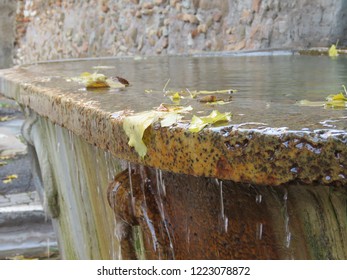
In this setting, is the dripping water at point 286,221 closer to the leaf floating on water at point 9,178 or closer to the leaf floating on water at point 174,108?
the leaf floating on water at point 174,108

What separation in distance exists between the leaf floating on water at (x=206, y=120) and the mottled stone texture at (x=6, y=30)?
10.3 meters

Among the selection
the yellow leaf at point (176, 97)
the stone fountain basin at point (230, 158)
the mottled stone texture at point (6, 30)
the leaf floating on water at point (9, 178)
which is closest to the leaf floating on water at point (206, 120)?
the stone fountain basin at point (230, 158)

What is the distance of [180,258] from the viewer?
4.43 ft

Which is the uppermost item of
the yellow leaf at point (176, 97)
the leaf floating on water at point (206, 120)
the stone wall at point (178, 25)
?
the leaf floating on water at point (206, 120)

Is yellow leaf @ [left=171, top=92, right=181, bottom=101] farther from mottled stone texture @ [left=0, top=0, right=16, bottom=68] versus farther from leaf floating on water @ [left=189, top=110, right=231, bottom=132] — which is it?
mottled stone texture @ [left=0, top=0, right=16, bottom=68]

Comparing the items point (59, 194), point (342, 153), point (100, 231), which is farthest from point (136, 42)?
point (342, 153)

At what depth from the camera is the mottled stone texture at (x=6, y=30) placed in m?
11.0

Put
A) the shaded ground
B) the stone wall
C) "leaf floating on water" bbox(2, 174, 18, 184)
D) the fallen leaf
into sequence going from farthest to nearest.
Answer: the fallen leaf, "leaf floating on water" bbox(2, 174, 18, 184), the stone wall, the shaded ground

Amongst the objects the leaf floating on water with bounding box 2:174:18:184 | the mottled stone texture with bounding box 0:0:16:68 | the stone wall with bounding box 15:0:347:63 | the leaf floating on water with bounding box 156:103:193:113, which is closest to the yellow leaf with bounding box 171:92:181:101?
the leaf floating on water with bounding box 156:103:193:113

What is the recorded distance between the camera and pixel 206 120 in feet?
3.49

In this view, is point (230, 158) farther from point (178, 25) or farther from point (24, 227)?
point (178, 25)

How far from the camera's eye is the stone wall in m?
4.33

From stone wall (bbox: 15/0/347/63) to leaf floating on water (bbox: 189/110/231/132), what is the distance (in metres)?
3.22

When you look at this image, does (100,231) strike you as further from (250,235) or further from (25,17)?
(25,17)
